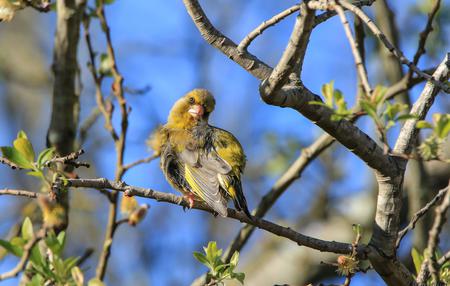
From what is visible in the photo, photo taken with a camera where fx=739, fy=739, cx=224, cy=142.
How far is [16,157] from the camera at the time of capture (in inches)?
111

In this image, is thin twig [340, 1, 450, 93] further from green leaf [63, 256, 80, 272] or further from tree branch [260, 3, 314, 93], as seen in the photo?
green leaf [63, 256, 80, 272]

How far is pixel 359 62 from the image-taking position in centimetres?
233

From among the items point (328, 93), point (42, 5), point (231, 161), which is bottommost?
point (328, 93)

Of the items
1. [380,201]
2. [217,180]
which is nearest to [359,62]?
[380,201]

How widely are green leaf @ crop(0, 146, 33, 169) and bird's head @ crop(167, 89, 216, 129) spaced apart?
2.89 metres

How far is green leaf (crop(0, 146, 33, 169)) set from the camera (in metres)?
2.78

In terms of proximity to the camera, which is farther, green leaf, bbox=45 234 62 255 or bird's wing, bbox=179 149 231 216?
bird's wing, bbox=179 149 231 216

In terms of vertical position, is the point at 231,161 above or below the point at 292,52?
above

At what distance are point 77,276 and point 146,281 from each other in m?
8.58

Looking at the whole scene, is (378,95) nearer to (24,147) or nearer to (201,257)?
(201,257)

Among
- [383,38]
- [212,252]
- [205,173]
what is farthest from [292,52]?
[205,173]

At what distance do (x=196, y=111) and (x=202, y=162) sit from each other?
1.06 meters

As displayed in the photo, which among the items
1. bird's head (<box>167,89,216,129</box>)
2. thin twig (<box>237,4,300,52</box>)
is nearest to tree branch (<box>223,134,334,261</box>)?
bird's head (<box>167,89,216,129</box>)

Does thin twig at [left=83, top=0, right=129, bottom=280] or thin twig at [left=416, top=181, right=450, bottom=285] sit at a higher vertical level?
thin twig at [left=83, top=0, right=129, bottom=280]
